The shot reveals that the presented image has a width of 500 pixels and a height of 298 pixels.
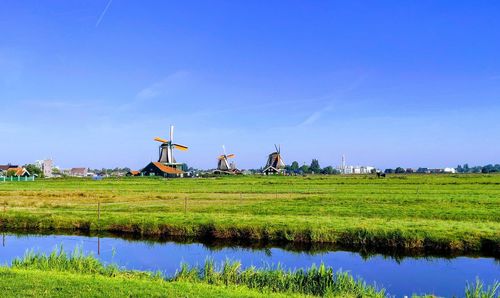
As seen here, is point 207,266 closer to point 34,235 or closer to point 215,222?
point 215,222

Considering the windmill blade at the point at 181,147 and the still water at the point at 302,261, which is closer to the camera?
the still water at the point at 302,261

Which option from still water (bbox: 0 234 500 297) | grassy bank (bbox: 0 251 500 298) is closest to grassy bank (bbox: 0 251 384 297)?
grassy bank (bbox: 0 251 500 298)

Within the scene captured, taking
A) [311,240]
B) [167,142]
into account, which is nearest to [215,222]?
[311,240]

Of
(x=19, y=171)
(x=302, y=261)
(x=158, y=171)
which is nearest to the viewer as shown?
(x=302, y=261)

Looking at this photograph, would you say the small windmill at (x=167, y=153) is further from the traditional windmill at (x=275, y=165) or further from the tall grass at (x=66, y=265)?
the tall grass at (x=66, y=265)

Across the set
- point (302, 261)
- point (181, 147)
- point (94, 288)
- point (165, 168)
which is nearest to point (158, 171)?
point (165, 168)

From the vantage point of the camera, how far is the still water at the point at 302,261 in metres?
17.9

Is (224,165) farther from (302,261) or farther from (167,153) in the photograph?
(302,261)

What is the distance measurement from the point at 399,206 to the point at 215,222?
15725 millimetres

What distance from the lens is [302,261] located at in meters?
A: 21.1

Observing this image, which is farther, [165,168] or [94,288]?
[165,168]

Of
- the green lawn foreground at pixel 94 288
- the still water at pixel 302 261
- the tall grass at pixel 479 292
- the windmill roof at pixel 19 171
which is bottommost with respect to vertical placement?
the still water at pixel 302 261

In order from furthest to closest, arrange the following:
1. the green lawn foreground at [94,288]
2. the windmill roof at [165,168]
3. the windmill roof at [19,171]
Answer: the windmill roof at [165,168]
the windmill roof at [19,171]
the green lawn foreground at [94,288]

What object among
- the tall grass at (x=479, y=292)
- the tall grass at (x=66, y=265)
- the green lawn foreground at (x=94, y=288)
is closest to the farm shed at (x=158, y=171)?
→ the tall grass at (x=66, y=265)
